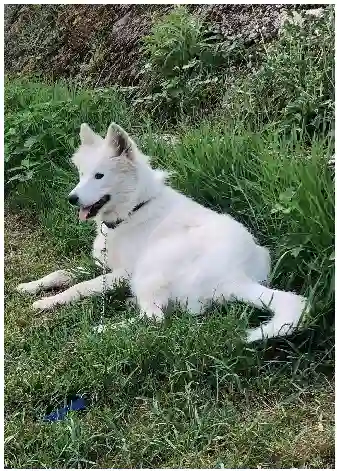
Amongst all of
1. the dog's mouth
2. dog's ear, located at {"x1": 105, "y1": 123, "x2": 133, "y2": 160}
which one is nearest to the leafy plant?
dog's ear, located at {"x1": 105, "y1": 123, "x2": 133, "y2": 160}

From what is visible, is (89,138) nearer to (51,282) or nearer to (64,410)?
(51,282)

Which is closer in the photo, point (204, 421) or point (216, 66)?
point (204, 421)

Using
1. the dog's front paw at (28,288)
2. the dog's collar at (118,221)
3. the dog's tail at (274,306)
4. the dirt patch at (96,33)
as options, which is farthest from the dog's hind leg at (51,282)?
the dirt patch at (96,33)

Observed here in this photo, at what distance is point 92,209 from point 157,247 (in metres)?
0.50

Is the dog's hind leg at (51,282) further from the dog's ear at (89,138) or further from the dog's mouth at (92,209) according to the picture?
the dog's ear at (89,138)

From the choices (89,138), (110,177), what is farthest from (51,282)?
(89,138)

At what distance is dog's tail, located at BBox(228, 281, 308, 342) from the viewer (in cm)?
316

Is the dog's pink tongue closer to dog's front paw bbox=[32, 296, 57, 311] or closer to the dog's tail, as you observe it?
dog's front paw bbox=[32, 296, 57, 311]

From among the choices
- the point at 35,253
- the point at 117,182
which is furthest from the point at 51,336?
the point at 35,253

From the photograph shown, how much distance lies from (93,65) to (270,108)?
9.33 ft

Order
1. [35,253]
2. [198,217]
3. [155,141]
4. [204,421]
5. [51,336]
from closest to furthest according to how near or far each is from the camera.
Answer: [204,421], [51,336], [198,217], [35,253], [155,141]

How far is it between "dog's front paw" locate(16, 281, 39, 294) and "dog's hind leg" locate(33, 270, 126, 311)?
236mm

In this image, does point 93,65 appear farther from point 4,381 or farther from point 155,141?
point 4,381

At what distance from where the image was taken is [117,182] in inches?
154
